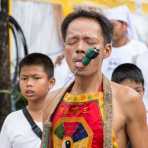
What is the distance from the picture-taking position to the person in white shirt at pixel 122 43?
7047 millimetres

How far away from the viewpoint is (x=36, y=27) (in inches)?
305

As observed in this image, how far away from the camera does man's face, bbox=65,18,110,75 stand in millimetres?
2973

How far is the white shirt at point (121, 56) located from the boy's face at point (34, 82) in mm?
2228

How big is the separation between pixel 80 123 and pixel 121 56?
4.21m

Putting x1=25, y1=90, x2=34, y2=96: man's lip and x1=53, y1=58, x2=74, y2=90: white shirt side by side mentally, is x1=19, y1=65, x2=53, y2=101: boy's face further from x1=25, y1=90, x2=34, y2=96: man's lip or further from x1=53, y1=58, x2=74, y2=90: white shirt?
x1=53, y1=58, x2=74, y2=90: white shirt

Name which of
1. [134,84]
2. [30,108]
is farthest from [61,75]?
[30,108]

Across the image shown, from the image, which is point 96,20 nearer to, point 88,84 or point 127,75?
point 88,84

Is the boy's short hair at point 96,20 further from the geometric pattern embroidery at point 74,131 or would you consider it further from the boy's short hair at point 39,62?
the boy's short hair at point 39,62

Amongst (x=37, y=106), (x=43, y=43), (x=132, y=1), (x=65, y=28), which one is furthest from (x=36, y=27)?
(x=65, y=28)

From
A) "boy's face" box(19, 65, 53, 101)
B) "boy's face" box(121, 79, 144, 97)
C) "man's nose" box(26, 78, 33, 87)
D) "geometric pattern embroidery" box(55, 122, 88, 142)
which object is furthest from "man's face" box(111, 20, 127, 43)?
"geometric pattern embroidery" box(55, 122, 88, 142)

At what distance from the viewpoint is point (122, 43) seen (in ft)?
24.4

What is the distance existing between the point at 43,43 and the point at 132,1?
5.22ft

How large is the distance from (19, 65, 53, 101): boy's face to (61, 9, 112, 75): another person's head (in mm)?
1404

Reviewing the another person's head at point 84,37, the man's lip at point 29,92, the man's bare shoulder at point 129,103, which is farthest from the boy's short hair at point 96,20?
the man's lip at point 29,92
